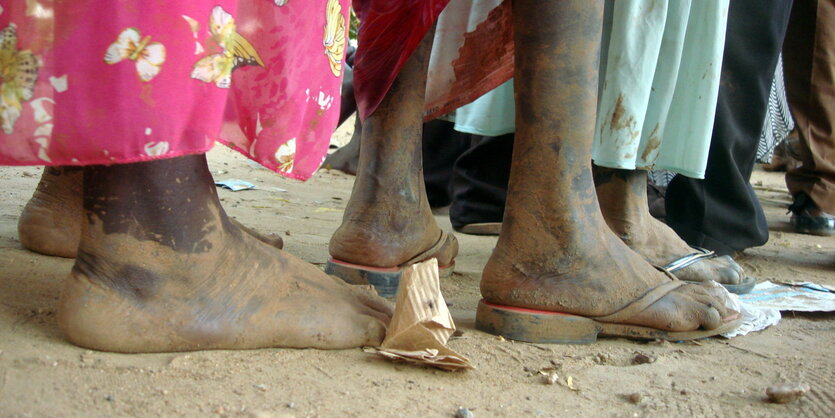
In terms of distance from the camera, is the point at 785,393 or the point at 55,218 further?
the point at 55,218

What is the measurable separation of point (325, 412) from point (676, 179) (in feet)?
5.94

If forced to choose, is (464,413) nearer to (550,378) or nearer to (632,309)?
(550,378)

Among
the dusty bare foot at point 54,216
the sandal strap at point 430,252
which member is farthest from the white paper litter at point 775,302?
the dusty bare foot at point 54,216

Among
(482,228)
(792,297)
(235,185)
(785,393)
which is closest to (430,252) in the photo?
(785,393)

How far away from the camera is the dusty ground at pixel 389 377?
37.9 inches

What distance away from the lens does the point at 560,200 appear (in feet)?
4.48

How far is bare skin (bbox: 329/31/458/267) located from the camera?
1628 mm

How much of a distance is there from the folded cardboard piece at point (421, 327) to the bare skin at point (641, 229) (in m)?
0.89

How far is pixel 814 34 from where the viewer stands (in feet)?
10.2

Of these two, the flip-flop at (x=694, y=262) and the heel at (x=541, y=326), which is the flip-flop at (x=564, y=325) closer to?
the heel at (x=541, y=326)

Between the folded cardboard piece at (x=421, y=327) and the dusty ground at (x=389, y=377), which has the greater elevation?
the folded cardboard piece at (x=421, y=327)

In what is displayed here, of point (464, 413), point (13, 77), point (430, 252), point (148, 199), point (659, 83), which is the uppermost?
point (659, 83)

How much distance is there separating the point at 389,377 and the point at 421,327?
95 millimetres

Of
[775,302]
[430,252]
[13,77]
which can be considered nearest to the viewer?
[13,77]
